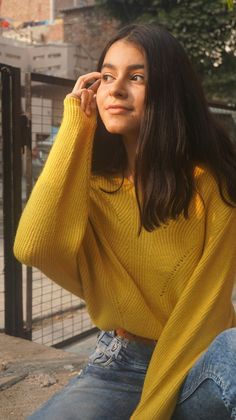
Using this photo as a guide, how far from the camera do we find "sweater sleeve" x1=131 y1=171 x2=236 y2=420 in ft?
4.61

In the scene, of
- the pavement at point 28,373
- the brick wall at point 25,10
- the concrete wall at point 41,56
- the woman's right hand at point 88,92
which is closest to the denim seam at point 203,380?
the woman's right hand at point 88,92

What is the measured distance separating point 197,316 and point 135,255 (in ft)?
0.79

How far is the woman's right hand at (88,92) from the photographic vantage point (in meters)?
1.62

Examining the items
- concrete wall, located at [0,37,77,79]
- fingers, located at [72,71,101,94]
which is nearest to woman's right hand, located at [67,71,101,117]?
fingers, located at [72,71,101,94]

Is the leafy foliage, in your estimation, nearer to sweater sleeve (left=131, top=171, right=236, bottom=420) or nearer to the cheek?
the cheek

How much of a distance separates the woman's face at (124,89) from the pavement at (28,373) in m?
1.39

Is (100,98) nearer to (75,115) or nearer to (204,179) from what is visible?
(75,115)

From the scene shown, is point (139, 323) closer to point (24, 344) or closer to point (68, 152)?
point (68, 152)

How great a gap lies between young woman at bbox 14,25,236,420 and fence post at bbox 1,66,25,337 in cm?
148

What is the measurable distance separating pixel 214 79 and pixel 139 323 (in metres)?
8.98

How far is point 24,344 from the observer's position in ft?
10.2

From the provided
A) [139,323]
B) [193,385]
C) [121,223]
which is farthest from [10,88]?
[193,385]

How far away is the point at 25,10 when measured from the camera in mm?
24703

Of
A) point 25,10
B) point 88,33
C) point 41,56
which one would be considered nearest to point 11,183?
point 41,56
